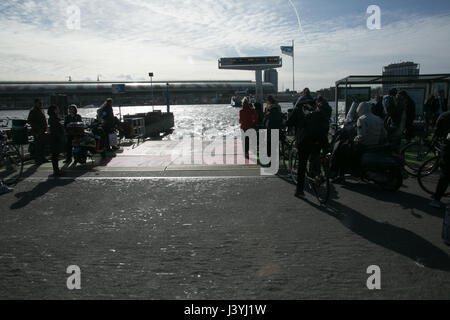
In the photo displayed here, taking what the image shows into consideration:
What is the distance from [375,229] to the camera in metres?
4.73

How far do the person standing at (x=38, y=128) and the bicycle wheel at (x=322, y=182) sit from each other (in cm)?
797

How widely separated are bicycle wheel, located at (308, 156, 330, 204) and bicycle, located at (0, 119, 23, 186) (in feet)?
22.0

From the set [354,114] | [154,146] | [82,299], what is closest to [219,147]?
[154,146]

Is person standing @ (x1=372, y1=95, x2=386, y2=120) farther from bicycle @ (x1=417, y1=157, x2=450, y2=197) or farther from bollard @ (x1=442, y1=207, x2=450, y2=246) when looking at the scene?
bollard @ (x1=442, y1=207, x2=450, y2=246)

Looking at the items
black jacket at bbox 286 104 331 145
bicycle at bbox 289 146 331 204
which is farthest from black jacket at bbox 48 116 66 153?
bicycle at bbox 289 146 331 204

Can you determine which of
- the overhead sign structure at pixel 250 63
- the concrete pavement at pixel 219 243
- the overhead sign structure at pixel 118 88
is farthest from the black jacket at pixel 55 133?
the overhead sign structure at pixel 250 63

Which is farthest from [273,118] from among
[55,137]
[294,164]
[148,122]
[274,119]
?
[148,122]

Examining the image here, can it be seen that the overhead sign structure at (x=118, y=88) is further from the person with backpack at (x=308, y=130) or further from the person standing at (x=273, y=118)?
the person with backpack at (x=308, y=130)

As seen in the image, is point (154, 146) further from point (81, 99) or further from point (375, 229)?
point (81, 99)

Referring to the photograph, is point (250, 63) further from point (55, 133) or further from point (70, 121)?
point (55, 133)

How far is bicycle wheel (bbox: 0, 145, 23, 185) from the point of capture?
26.8 feet

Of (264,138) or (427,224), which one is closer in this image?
(427,224)
